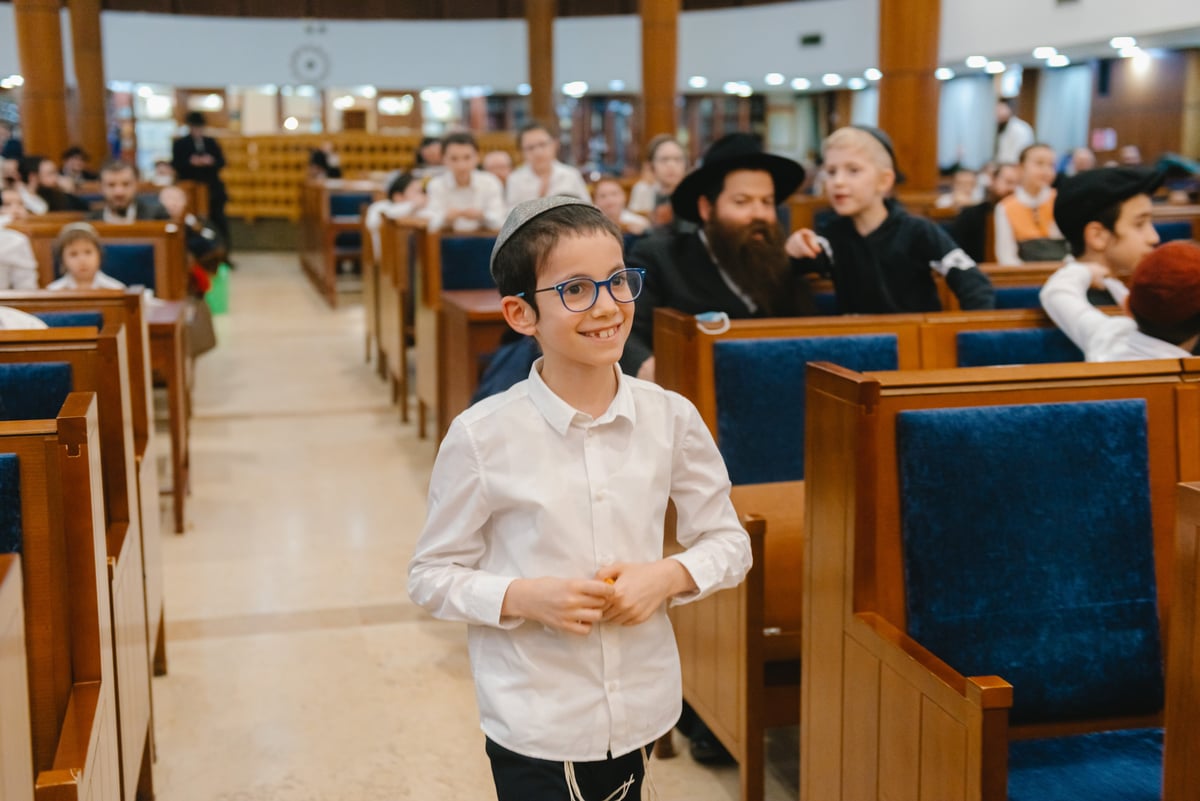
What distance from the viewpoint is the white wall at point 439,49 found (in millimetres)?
20984

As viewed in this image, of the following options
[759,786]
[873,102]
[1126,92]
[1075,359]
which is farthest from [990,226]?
[873,102]

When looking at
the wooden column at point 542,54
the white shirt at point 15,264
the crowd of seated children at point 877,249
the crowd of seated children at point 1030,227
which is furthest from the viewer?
the wooden column at point 542,54

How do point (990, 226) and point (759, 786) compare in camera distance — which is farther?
point (990, 226)

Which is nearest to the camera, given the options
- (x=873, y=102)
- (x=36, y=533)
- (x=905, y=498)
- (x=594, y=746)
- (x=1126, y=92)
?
(x=594, y=746)

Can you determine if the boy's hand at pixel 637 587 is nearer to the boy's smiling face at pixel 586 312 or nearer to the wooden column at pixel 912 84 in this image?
the boy's smiling face at pixel 586 312

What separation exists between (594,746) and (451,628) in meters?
2.47

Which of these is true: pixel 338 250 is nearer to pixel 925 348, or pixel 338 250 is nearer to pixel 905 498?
pixel 925 348

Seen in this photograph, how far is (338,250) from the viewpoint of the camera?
12.6 m

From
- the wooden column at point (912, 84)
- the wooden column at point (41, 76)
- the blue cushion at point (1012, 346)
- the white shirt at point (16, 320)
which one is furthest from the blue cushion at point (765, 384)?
the wooden column at point (41, 76)

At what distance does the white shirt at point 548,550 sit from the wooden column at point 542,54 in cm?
1873

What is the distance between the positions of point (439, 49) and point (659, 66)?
7.90m

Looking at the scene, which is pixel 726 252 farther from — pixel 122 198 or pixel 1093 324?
pixel 122 198

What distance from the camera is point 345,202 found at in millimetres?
12555

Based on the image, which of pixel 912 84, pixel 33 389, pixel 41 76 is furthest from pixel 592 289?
pixel 41 76
